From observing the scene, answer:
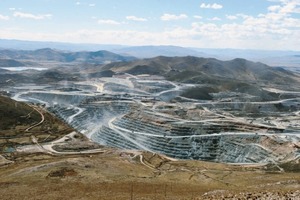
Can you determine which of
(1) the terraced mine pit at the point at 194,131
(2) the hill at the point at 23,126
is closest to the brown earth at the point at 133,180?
(2) the hill at the point at 23,126

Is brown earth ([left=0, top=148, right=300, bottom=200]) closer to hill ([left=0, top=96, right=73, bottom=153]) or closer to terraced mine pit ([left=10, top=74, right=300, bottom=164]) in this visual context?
hill ([left=0, top=96, right=73, bottom=153])

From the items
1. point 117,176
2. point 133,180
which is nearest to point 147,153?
point 117,176

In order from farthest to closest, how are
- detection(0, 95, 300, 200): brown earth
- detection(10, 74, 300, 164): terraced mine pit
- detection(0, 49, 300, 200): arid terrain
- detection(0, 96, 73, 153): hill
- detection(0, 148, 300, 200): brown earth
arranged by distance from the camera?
detection(10, 74, 300, 164): terraced mine pit
detection(0, 96, 73, 153): hill
detection(0, 49, 300, 200): arid terrain
detection(0, 95, 300, 200): brown earth
detection(0, 148, 300, 200): brown earth

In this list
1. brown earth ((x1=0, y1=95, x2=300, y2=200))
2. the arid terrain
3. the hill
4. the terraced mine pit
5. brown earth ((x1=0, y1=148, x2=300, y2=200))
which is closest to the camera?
brown earth ((x1=0, y1=148, x2=300, y2=200))

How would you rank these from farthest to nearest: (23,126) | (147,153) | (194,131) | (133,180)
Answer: (194,131) < (23,126) < (147,153) < (133,180)

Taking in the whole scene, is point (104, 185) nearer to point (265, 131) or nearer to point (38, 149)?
point (38, 149)

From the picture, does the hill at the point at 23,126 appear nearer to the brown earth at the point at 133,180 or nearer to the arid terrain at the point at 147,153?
the arid terrain at the point at 147,153

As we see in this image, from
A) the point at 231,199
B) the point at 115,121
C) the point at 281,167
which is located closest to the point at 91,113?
the point at 115,121

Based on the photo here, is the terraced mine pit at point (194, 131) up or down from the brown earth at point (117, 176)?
down

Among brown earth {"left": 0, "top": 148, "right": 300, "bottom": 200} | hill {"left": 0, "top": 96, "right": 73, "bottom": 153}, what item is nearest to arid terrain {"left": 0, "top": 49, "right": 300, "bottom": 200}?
brown earth {"left": 0, "top": 148, "right": 300, "bottom": 200}

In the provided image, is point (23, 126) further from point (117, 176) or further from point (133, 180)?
point (133, 180)

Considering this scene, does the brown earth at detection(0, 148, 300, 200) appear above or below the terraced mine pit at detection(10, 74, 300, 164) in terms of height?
above
